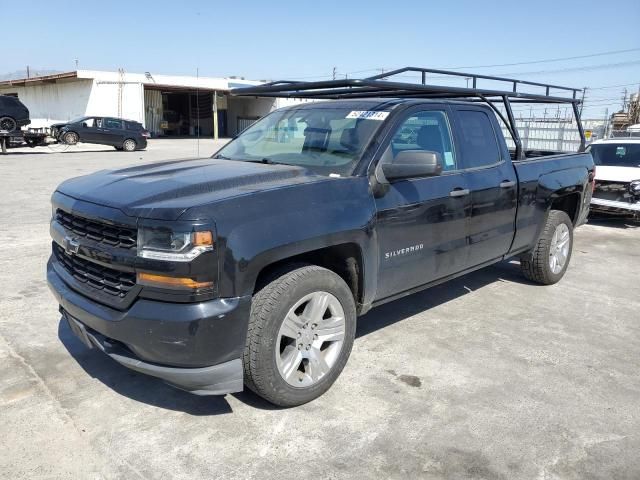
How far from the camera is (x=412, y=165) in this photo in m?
3.46

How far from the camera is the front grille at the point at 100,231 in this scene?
9.09ft

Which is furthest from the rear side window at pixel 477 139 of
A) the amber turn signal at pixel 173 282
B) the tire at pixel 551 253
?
the amber turn signal at pixel 173 282

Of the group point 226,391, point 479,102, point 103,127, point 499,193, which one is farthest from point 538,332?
point 103,127

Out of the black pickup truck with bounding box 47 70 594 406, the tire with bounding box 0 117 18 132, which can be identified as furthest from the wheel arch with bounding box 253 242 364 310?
the tire with bounding box 0 117 18 132

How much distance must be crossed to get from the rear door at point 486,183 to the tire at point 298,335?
1.59 m

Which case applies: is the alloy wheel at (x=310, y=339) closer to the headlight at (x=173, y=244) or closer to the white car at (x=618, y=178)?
the headlight at (x=173, y=244)

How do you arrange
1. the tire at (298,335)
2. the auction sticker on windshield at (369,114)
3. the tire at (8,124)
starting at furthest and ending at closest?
the tire at (8,124)
the auction sticker on windshield at (369,114)
the tire at (298,335)

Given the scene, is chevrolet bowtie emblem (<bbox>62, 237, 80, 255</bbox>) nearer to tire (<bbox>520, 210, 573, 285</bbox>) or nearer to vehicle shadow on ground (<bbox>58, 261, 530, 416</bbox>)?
vehicle shadow on ground (<bbox>58, 261, 530, 416</bbox>)

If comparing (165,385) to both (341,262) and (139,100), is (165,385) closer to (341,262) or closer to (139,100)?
(341,262)

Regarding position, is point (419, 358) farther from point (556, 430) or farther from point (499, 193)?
point (499, 193)

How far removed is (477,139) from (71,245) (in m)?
3.26

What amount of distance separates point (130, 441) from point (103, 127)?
24.7m

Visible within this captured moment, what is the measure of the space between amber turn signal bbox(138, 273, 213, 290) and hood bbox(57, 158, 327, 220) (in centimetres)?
30

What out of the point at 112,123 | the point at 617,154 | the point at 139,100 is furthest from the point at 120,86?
the point at 617,154
